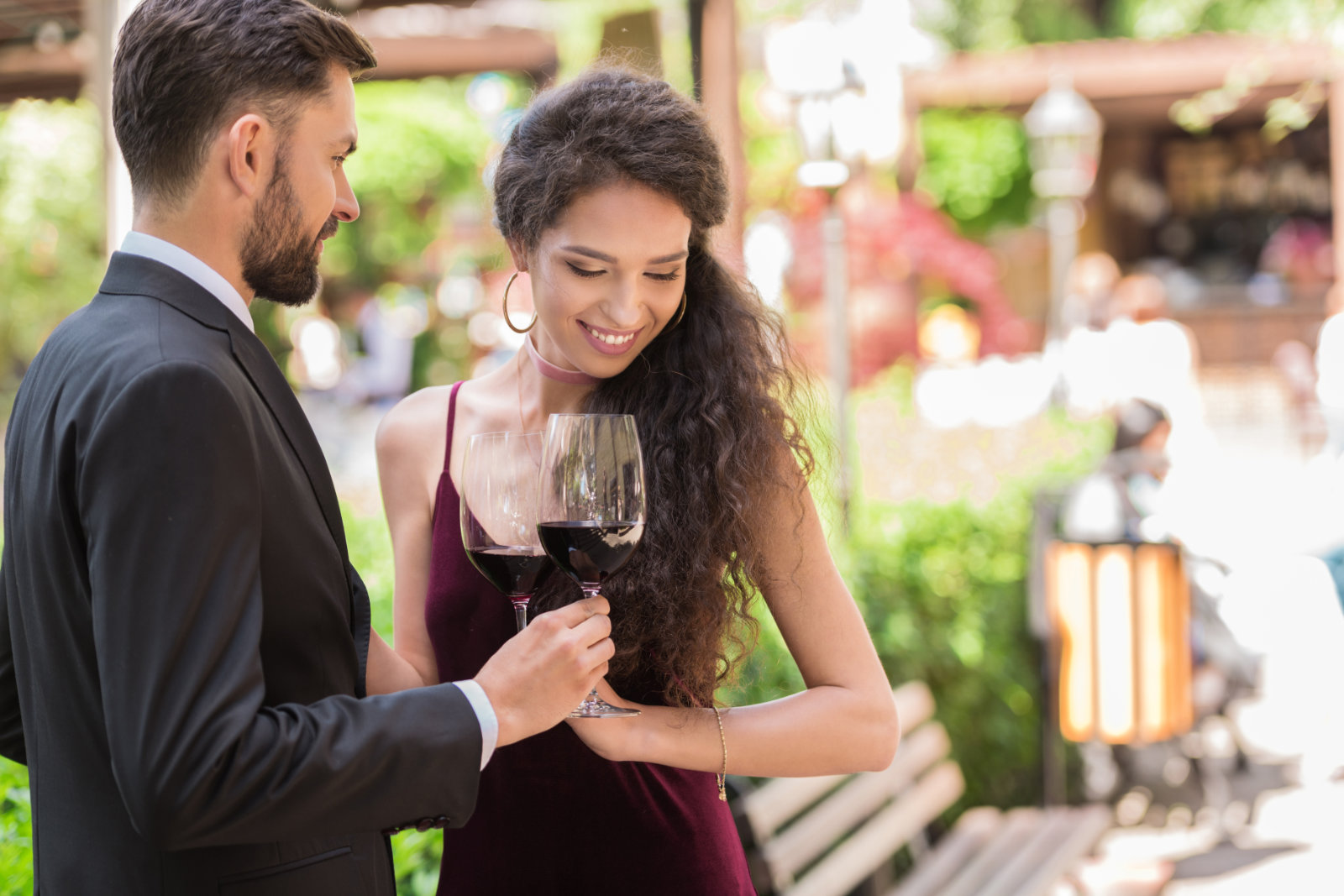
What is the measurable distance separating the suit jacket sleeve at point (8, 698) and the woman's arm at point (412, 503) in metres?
0.52

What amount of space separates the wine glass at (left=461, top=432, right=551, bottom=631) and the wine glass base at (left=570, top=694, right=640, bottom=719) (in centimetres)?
12

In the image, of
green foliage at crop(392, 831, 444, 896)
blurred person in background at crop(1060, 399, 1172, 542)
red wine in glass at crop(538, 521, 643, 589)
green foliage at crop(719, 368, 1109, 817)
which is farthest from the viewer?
blurred person in background at crop(1060, 399, 1172, 542)

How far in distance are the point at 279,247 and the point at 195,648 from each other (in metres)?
0.45

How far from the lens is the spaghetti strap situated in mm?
1933

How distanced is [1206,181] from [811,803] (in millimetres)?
19648

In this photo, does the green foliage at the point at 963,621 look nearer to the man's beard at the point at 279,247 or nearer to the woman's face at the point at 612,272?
the woman's face at the point at 612,272

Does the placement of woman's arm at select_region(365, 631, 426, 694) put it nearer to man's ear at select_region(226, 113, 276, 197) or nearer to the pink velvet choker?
the pink velvet choker

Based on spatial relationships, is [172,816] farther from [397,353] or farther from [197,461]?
[397,353]

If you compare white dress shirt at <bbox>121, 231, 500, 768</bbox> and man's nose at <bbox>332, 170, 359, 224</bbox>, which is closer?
white dress shirt at <bbox>121, 231, 500, 768</bbox>

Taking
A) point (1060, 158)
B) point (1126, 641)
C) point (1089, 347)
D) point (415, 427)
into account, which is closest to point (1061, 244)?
point (1060, 158)

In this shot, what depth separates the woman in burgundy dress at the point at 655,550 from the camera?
1636 mm

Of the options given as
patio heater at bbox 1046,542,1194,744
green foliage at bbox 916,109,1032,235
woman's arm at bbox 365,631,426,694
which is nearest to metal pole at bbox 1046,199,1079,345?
green foliage at bbox 916,109,1032,235

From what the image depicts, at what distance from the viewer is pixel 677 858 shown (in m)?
1.81

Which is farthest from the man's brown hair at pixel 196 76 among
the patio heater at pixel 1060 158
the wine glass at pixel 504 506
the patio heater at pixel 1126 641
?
the patio heater at pixel 1060 158
